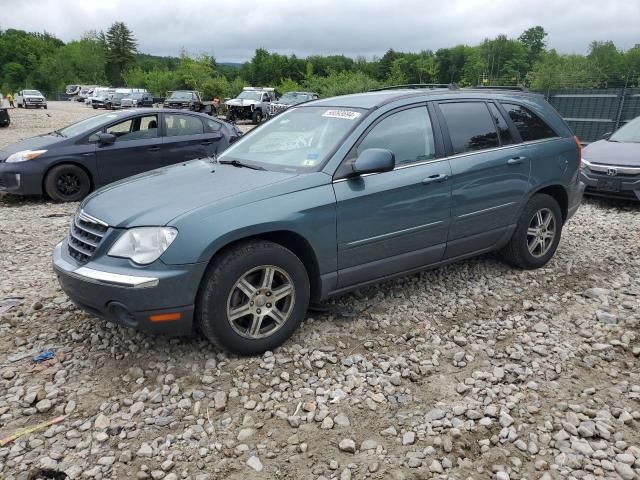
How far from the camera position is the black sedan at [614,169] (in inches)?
308

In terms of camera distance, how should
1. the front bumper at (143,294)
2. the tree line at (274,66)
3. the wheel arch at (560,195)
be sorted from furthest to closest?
the tree line at (274,66), the wheel arch at (560,195), the front bumper at (143,294)

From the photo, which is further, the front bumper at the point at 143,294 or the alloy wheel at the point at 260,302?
the alloy wheel at the point at 260,302

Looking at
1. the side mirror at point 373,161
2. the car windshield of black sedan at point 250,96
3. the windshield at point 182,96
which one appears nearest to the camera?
the side mirror at point 373,161

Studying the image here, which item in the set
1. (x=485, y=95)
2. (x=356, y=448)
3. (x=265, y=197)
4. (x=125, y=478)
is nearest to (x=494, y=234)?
(x=485, y=95)

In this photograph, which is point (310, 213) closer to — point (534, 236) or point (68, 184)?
point (534, 236)

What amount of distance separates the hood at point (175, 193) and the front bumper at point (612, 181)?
19.8ft

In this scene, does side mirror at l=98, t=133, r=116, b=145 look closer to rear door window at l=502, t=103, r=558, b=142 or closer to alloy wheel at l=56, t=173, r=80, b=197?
alloy wheel at l=56, t=173, r=80, b=197

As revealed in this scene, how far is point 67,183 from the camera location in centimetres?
838

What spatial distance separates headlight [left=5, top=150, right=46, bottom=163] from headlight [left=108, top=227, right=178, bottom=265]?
5.92 metres

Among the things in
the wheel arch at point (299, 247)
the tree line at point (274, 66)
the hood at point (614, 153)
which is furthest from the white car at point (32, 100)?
the wheel arch at point (299, 247)

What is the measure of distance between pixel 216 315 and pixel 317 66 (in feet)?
359

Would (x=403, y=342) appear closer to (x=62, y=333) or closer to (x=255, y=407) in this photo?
(x=255, y=407)

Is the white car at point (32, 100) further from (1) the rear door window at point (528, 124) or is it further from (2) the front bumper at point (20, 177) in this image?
(1) the rear door window at point (528, 124)

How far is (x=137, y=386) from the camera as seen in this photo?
3.33m
